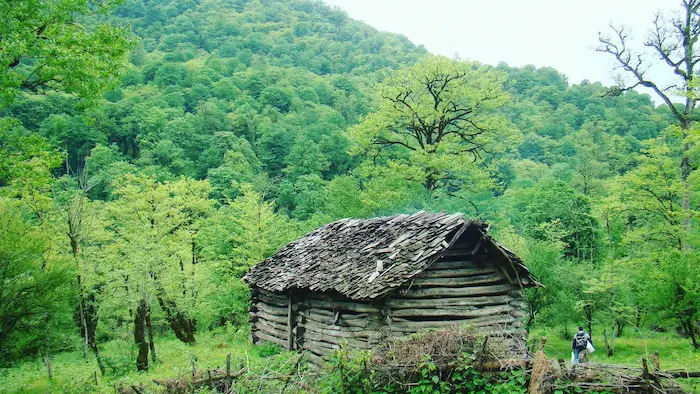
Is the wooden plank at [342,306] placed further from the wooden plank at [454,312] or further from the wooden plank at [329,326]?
the wooden plank at [454,312]

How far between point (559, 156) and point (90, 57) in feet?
205

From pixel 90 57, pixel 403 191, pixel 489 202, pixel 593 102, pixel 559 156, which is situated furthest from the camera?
pixel 593 102

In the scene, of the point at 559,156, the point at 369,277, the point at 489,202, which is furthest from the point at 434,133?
the point at 559,156

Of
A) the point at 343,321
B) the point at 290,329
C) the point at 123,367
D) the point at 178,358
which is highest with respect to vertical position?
the point at 343,321

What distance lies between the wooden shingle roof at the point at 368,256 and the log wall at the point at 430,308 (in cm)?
54

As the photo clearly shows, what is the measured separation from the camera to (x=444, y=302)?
1192 centimetres

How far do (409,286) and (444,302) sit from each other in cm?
159

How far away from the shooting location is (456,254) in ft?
40.2

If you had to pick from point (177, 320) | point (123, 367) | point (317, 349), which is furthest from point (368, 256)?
point (177, 320)

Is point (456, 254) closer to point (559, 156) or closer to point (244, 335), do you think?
point (244, 335)

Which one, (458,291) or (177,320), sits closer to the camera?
(458,291)

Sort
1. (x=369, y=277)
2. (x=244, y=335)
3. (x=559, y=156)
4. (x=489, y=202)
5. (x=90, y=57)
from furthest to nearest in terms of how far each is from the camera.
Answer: (x=559, y=156) → (x=489, y=202) → (x=244, y=335) → (x=369, y=277) → (x=90, y=57)

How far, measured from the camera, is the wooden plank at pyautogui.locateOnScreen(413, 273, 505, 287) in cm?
1186

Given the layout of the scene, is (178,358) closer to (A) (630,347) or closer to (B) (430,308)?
(B) (430,308)
